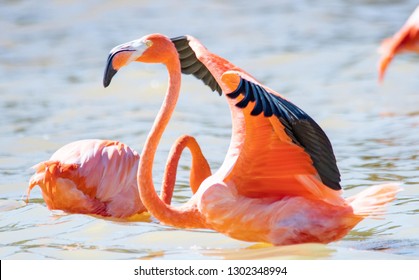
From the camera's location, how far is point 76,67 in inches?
454

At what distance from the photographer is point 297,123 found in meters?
4.30

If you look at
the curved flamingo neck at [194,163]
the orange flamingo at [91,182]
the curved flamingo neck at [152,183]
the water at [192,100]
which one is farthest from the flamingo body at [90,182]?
the curved flamingo neck at [152,183]

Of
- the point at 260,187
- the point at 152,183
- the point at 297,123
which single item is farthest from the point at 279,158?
the point at 152,183

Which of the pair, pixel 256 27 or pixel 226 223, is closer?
pixel 226 223

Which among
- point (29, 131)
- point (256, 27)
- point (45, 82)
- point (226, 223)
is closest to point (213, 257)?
point (226, 223)

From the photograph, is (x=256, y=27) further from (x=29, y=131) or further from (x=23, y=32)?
(x=29, y=131)

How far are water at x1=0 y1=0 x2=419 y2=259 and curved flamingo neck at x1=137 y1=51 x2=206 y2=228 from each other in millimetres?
186

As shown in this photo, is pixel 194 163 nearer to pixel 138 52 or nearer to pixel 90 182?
pixel 90 182

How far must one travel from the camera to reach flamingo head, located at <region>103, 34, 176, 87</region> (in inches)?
176

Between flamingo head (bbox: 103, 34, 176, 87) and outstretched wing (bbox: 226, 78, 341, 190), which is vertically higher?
flamingo head (bbox: 103, 34, 176, 87)

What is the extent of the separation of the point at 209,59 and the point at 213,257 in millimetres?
928

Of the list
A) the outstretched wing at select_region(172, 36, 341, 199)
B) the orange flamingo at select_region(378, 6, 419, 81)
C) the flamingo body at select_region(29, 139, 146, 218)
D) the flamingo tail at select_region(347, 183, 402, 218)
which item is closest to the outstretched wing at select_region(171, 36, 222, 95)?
the outstretched wing at select_region(172, 36, 341, 199)

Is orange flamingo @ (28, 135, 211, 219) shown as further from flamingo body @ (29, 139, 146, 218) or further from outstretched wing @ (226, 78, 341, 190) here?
outstretched wing @ (226, 78, 341, 190)

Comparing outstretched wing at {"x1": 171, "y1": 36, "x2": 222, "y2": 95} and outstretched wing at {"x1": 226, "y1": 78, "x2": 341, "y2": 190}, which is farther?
outstretched wing at {"x1": 171, "y1": 36, "x2": 222, "y2": 95}
